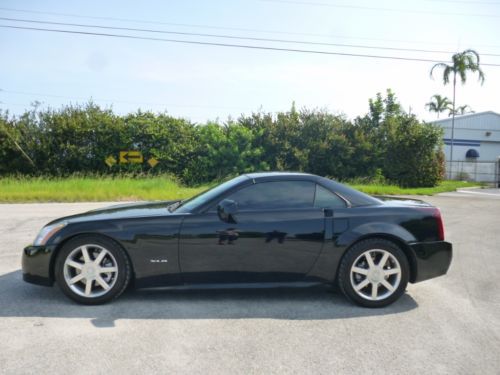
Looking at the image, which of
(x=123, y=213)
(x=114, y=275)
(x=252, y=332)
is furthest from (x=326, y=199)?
(x=114, y=275)

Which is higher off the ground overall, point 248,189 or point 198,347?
point 248,189

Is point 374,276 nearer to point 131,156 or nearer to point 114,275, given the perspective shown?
point 114,275

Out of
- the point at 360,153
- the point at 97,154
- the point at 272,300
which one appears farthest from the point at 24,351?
the point at 360,153

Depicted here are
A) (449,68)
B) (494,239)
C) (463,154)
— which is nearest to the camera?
(494,239)

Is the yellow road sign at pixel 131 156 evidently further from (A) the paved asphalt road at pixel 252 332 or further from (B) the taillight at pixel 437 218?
(B) the taillight at pixel 437 218

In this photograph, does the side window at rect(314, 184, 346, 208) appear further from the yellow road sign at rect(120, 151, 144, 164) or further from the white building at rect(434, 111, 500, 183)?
the white building at rect(434, 111, 500, 183)

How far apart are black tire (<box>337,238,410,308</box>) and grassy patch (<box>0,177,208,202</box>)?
11539mm

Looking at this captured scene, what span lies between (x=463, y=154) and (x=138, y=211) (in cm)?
4328

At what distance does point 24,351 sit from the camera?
3188 millimetres

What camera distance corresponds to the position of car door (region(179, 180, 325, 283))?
4.21m

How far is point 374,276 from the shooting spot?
14.2 feet

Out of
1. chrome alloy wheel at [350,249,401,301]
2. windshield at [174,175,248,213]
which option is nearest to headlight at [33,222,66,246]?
windshield at [174,175,248,213]

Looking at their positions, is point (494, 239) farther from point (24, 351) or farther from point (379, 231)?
point (24, 351)

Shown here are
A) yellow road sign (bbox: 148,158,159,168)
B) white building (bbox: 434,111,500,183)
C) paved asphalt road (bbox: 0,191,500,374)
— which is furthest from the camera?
white building (bbox: 434,111,500,183)
